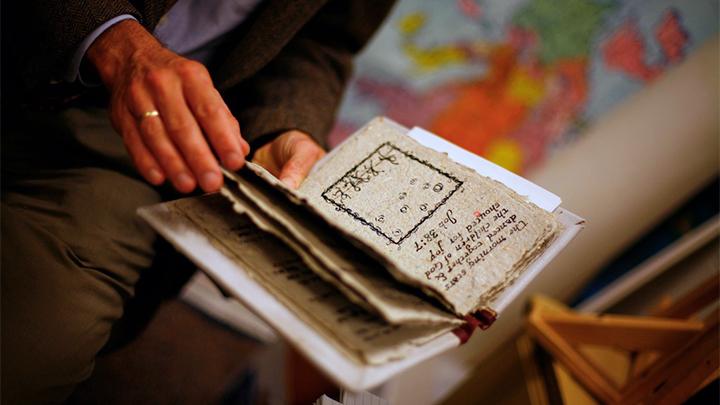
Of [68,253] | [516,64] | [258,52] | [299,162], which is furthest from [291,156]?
[516,64]

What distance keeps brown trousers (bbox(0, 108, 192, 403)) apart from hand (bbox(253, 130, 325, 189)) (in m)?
0.20

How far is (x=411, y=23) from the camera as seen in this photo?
131cm

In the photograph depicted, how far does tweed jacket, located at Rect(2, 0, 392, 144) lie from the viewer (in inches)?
21.4

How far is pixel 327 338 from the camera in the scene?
1.27 feet

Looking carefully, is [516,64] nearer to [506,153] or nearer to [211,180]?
[506,153]

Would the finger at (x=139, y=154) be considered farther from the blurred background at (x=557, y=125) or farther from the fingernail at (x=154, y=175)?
the blurred background at (x=557, y=125)

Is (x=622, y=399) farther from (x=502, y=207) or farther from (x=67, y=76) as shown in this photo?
(x=67, y=76)

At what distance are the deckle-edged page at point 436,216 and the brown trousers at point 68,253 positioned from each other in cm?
31

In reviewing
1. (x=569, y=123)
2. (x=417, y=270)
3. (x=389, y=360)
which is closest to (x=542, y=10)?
(x=569, y=123)

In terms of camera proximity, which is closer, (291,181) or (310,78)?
(291,181)

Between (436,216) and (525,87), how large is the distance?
3.37 ft

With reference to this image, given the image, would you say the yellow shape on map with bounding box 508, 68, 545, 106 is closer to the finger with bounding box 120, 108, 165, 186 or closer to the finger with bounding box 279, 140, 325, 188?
Result: the finger with bounding box 279, 140, 325, 188

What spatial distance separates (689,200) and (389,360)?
142 cm

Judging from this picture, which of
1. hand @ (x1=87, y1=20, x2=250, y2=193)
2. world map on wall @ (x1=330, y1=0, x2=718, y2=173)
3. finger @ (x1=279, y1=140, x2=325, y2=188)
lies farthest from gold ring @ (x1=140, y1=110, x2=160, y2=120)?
world map on wall @ (x1=330, y1=0, x2=718, y2=173)
